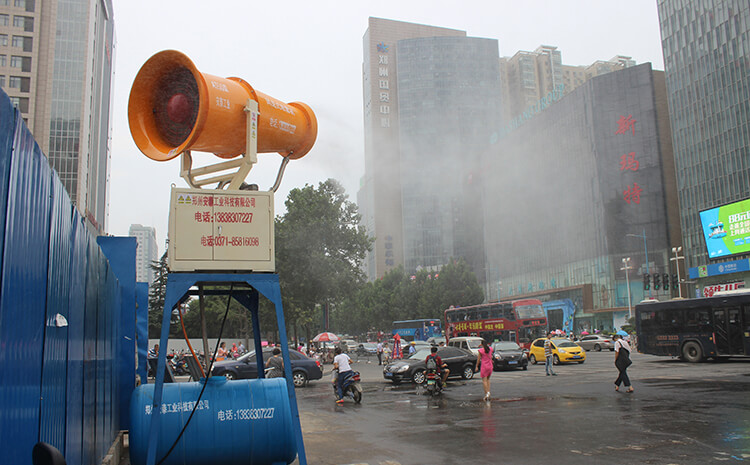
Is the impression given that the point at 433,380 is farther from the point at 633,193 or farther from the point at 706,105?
the point at 633,193

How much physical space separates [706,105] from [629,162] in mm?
11215

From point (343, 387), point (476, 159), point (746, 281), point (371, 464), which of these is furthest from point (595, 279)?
point (371, 464)

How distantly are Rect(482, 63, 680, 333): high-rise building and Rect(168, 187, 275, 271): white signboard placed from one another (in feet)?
196

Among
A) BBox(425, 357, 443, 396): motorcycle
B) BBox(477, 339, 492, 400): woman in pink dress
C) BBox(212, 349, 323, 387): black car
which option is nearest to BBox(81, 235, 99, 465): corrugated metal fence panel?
BBox(477, 339, 492, 400): woman in pink dress

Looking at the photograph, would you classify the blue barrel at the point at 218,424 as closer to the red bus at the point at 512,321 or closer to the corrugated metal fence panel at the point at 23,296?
the corrugated metal fence panel at the point at 23,296

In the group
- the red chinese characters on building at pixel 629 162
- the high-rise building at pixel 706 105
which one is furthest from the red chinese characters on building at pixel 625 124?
the high-rise building at pixel 706 105

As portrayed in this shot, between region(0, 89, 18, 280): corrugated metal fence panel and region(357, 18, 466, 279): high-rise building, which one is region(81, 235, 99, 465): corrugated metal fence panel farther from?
region(357, 18, 466, 279): high-rise building

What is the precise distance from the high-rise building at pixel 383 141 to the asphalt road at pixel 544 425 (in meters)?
119

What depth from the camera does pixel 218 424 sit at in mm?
6223

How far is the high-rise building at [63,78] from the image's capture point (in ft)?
207

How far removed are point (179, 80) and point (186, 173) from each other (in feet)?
3.41

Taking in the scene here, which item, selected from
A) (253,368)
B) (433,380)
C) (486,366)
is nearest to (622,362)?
(486,366)

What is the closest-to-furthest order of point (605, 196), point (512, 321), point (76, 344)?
point (76, 344)
point (512, 321)
point (605, 196)

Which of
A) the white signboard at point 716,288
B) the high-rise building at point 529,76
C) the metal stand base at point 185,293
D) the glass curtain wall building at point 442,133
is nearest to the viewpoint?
the metal stand base at point 185,293
